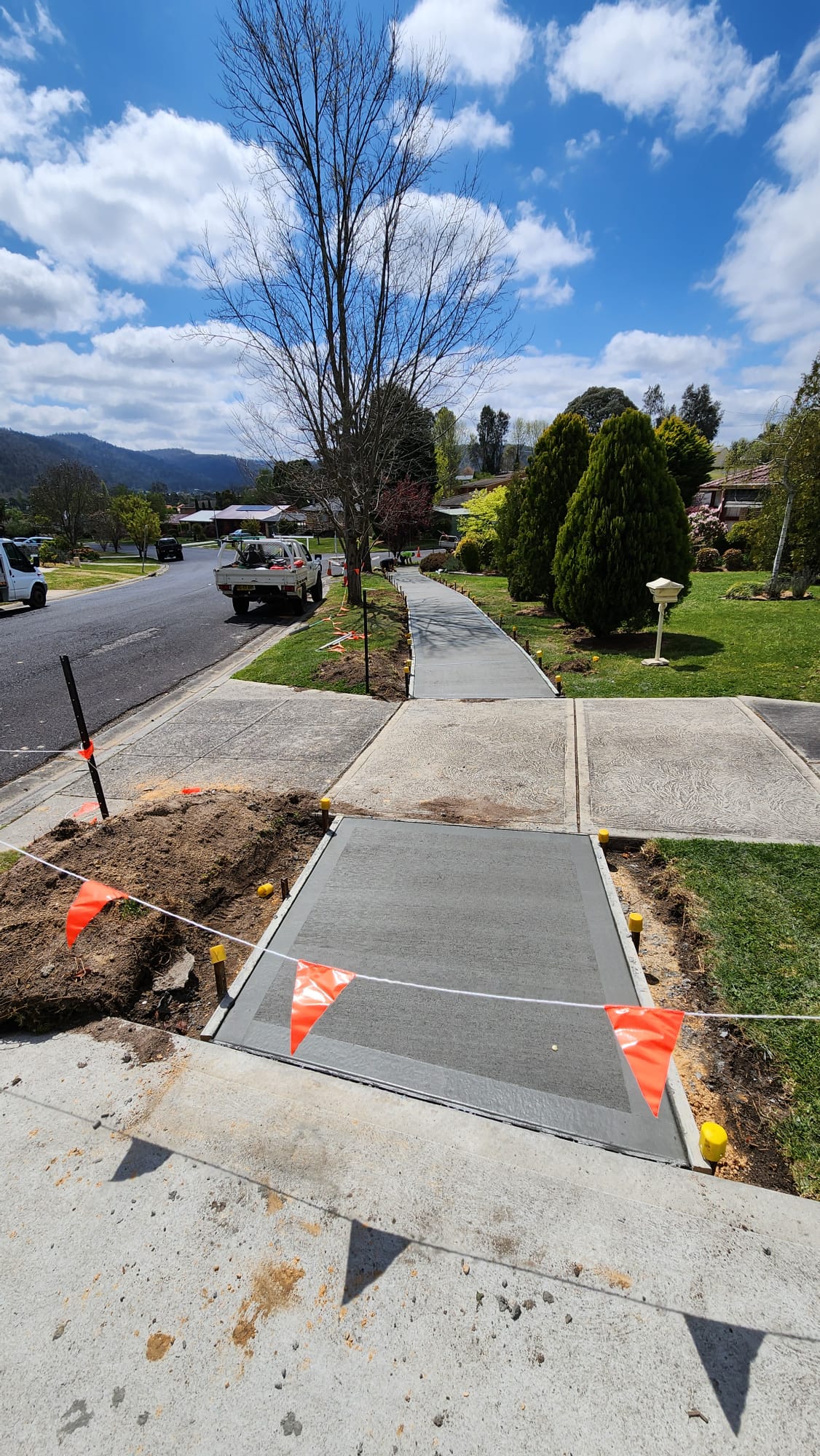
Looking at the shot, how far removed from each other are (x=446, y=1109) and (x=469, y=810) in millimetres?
3113

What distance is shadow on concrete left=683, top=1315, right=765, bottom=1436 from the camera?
186cm

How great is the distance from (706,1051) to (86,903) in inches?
145

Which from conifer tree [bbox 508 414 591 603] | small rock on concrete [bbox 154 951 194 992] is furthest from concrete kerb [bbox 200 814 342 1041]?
conifer tree [bbox 508 414 591 603]

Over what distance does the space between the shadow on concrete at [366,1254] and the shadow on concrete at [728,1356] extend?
1.00 m

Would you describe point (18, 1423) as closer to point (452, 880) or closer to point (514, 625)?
point (452, 880)

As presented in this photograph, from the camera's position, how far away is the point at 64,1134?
2.79 m

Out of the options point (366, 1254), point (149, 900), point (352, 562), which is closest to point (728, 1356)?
point (366, 1254)

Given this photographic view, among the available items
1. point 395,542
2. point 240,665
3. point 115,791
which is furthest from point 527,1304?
point 395,542

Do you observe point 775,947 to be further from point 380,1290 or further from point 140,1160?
point 140,1160

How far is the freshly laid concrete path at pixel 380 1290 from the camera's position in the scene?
1.84 metres

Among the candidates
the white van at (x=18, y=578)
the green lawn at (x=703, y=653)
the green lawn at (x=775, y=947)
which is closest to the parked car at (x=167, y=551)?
the white van at (x=18, y=578)

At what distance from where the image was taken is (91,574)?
30062mm

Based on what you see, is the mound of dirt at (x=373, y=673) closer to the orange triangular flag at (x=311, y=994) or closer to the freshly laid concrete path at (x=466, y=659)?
the freshly laid concrete path at (x=466, y=659)

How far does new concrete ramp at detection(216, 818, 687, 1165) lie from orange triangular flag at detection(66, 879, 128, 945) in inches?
41.5
